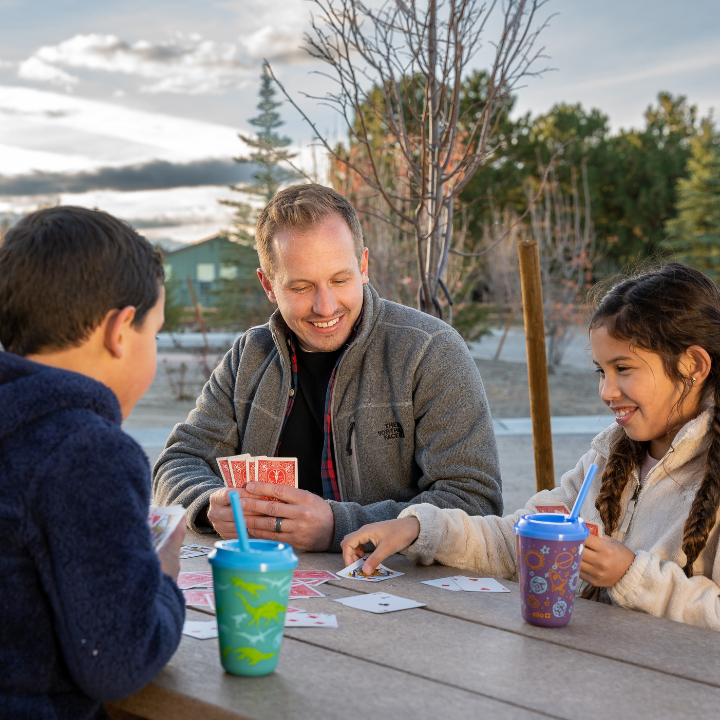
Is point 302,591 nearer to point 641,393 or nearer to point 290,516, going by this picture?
point 290,516

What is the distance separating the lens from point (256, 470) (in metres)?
2.12

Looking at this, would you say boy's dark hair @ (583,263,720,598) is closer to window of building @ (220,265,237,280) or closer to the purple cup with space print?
the purple cup with space print

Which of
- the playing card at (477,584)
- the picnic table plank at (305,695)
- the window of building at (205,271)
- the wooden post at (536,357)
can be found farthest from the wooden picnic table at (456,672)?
the window of building at (205,271)

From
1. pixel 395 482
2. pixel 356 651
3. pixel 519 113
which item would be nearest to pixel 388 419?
pixel 395 482

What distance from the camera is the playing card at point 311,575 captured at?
176cm

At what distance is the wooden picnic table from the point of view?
1117 mm

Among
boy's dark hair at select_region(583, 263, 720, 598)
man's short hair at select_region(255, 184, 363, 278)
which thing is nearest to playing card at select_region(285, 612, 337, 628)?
boy's dark hair at select_region(583, 263, 720, 598)

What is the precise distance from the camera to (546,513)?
1529 millimetres

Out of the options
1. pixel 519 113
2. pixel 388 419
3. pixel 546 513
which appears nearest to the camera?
pixel 546 513

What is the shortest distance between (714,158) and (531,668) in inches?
1142

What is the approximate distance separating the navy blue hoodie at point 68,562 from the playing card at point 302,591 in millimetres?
534

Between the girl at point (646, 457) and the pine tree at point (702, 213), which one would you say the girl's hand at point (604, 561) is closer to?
the girl at point (646, 457)

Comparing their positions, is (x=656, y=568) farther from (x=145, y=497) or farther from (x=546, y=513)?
(x=145, y=497)

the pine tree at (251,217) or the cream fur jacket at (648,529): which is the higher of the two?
the pine tree at (251,217)
